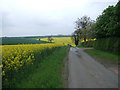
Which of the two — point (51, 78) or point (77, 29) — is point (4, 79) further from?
point (77, 29)

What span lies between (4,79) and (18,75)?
31.8 inches

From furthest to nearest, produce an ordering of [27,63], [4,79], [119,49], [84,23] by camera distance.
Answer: [84,23] < [119,49] < [27,63] < [4,79]

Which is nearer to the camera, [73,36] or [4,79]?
[4,79]

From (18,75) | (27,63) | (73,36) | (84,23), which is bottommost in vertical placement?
(18,75)

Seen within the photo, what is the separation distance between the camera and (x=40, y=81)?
19.5 ft

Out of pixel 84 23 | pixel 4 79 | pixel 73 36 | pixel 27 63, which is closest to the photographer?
pixel 4 79

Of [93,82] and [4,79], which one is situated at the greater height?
[4,79]

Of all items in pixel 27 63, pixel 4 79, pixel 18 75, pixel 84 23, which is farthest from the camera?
pixel 84 23

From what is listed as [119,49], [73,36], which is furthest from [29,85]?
[73,36]

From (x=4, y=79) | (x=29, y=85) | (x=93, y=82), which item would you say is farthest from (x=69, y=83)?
(x=4, y=79)

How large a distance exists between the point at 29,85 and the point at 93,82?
12.8 ft

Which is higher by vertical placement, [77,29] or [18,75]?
[77,29]

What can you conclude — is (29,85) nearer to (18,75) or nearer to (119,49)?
(18,75)

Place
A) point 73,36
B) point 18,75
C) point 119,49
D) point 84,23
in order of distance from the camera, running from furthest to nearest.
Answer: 1. point 73,36
2. point 84,23
3. point 119,49
4. point 18,75
